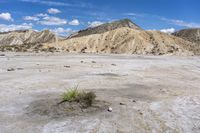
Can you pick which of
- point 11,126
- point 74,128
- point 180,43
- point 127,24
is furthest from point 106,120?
point 127,24

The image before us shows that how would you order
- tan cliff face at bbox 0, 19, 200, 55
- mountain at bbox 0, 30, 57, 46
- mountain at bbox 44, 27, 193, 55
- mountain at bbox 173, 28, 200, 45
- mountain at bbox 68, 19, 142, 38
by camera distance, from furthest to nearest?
mountain at bbox 0, 30, 57, 46 → mountain at bbox 173, 28, 200, 45 → mountain at bbox 68, 19, 142, 38 → mountain at bbox 44, 27, 193, 55 → tan cliff face at bbox 0, 19, 200, 55

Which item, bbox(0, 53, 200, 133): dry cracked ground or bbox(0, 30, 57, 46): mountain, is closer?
bbox(0, 53, 200, 133): dry cracked ground

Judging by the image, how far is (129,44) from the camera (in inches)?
3821

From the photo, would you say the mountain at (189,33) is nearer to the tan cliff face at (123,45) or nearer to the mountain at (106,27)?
the mountain at (106,27)

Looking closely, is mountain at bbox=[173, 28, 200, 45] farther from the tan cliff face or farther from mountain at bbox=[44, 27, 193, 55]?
mountain at bbox=[44, 27, 193, 55]

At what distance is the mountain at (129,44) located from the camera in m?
94.3

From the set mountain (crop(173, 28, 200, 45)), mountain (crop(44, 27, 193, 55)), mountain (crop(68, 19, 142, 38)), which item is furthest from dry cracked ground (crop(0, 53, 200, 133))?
mountain (crop(173, 28, 200, 45))

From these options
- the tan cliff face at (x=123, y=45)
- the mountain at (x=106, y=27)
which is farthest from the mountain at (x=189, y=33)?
the tan cliff face at (x=123, y=45)

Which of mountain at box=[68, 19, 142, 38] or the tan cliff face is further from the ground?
mountain at box=[68, 19, 142, 38]

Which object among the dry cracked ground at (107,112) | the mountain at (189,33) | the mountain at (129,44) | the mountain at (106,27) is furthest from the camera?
the mountain at (189,33)

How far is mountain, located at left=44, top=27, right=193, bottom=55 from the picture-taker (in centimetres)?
9431

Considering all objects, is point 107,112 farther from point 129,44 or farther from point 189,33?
point 189,33

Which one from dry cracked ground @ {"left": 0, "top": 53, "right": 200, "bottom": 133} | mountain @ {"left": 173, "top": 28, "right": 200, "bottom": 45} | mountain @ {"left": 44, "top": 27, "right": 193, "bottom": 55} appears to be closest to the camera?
dry cracked ground @ {"left": 0, "top": 53, "right": 200, "bottom": 133}

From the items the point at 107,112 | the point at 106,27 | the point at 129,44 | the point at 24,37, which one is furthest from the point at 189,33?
the point at 107,112
